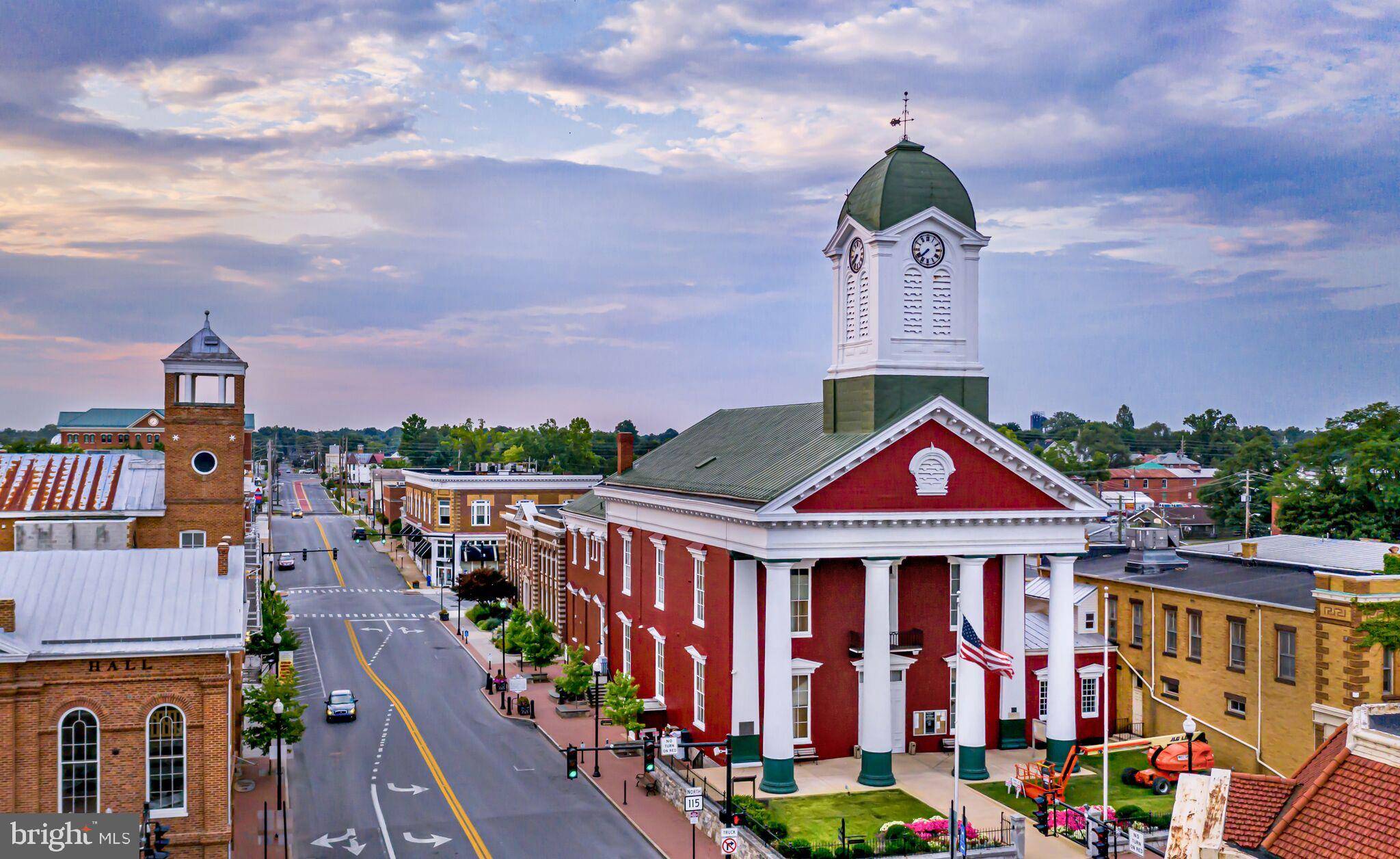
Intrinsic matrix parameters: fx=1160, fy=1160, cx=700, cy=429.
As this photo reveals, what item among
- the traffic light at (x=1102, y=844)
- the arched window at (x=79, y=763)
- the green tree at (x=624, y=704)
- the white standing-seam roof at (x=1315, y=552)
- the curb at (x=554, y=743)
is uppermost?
the white standing-seam roof at (x=1315, y=552)

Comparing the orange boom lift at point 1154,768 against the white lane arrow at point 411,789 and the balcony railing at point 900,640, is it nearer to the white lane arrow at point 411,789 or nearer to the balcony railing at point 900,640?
the balcony railing at point 900,640

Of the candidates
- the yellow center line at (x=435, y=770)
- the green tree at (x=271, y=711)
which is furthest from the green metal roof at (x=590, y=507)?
the green tree at (x=271, y=711)

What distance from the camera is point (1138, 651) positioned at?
158 feet

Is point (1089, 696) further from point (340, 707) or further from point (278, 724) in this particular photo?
point (340, 707)

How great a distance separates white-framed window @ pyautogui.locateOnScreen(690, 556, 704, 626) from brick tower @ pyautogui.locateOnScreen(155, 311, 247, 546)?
63.7 ft

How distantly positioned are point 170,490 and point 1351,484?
68556mm

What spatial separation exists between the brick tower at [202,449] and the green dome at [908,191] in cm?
2742

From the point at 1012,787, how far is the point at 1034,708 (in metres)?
7.98

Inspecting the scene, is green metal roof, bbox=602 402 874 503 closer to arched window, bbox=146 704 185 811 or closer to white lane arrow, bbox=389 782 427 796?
white lane arrow, bbox=389 782 427 796

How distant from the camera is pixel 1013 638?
43.0m

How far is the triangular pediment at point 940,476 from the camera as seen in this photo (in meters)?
38.6

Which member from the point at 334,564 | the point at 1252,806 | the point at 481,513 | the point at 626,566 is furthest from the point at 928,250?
the point at 334,564

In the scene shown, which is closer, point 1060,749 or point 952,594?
point 1060,749

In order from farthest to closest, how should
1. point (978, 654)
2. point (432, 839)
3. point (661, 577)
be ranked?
1. point (661, 577)
2. point (432, 839)
3. point (978, 654)
